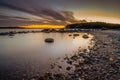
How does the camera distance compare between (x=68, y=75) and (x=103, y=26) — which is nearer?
(x=68, y=75)

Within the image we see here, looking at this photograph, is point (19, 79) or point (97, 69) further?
point (97, 69)

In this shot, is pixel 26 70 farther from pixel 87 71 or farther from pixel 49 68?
pixel 87 71


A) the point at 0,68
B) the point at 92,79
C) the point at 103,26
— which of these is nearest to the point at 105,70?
the point at 92,79

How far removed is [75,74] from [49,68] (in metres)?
2.48

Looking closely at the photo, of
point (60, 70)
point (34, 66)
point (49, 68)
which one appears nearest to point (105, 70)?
point (60, 70)

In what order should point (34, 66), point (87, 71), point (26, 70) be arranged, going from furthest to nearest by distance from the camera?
point (34, 66) < point (26, 70) < point (87, 71)

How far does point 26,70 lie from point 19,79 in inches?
74.7

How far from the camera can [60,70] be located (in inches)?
439

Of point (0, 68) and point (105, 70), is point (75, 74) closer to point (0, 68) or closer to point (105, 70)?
point (105, 70)

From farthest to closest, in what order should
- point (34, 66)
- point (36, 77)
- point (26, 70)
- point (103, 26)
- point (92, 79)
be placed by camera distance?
point (103, 26), point (34, 66), point (26, 70), point (36, 77), point (92, 79)

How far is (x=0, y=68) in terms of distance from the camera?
462 inches

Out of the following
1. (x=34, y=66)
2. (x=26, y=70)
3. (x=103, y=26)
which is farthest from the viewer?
(x=103, y=26)

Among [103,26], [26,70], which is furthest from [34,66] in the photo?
[103,26]

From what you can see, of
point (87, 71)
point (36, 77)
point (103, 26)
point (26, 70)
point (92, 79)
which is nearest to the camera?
point (92, 79)
